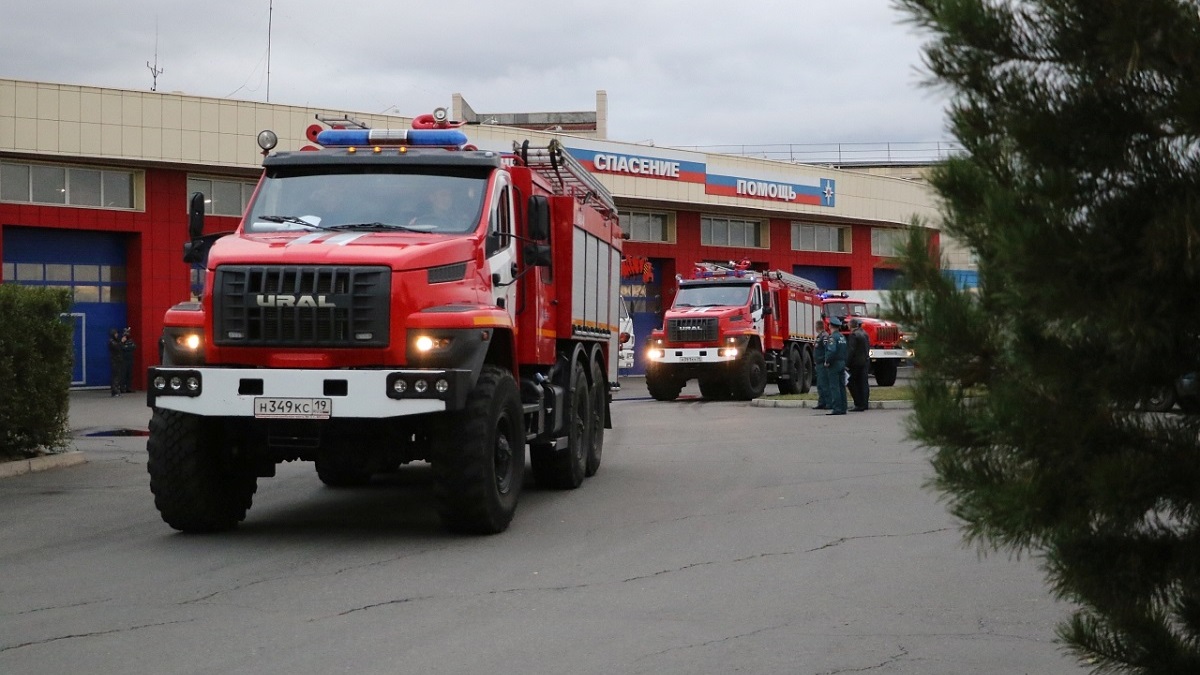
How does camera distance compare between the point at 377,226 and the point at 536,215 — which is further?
the point at 536,215

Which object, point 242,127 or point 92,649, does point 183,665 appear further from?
point 242,127

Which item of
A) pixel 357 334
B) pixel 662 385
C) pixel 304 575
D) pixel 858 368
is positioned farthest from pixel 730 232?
pixel 304 575

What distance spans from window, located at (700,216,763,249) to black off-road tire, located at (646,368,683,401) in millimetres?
18797

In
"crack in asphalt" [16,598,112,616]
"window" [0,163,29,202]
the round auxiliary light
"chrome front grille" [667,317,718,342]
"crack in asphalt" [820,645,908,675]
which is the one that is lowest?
"crack in asphalt" [820,645,908,675]

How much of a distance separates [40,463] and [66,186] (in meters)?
22.8

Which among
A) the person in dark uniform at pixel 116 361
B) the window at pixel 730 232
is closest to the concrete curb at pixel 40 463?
the person in dark uniform at pixel 116 361

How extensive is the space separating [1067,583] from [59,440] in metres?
13.4

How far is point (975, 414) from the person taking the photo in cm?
354

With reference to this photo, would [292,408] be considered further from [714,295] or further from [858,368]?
[714,295]

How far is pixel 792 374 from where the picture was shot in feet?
110

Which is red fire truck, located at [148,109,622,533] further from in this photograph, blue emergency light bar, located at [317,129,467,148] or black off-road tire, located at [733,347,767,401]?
black off-road tire, located at [733,347,767,401]

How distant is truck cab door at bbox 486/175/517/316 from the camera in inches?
412

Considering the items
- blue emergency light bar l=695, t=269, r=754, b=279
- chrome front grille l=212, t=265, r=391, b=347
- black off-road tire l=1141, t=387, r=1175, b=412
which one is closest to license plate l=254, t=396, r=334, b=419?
chrome front grille l=212, t=265, r=391, b=347

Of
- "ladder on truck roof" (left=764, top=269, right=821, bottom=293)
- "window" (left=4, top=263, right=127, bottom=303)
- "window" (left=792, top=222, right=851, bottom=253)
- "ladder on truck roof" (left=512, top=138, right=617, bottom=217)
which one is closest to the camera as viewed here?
"ladder on truck roof" (left=512, top=138, right=617, bottom=217)
